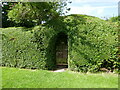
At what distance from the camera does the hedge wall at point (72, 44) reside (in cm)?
758

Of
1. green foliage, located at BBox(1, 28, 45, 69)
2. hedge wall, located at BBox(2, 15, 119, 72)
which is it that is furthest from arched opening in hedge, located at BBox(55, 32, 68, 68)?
green foliage, located at BBox(1, 28, 45, 69)

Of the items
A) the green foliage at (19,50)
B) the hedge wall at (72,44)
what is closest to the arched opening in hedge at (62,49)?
the hedge wall at (72,44)

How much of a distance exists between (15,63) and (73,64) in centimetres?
428

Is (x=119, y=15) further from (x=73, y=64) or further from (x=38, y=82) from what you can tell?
(x=38, y=82)

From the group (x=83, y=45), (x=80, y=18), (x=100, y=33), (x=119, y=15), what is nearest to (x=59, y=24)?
(x=80, y=18)

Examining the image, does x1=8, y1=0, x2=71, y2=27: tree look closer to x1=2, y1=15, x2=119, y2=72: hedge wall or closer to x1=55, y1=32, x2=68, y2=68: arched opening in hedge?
x1=2, y1=15, x2=119, y2=72: hedge wall

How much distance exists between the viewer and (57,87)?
17.6 ft

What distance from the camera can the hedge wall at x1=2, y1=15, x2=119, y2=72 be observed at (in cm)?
758

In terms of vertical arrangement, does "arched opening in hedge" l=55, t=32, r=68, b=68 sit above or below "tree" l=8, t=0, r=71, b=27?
below

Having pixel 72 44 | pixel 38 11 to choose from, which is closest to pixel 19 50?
pixel 38 11

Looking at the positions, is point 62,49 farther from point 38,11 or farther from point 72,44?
point 38,11

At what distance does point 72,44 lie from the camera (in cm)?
817

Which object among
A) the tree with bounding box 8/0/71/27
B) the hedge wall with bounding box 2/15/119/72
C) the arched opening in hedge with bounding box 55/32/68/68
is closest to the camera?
the hedge wall with bounding box 2/15/119/72

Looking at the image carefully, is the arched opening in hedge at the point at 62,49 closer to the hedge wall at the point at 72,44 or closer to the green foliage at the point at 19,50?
the hedge wall at the point at 72,44
